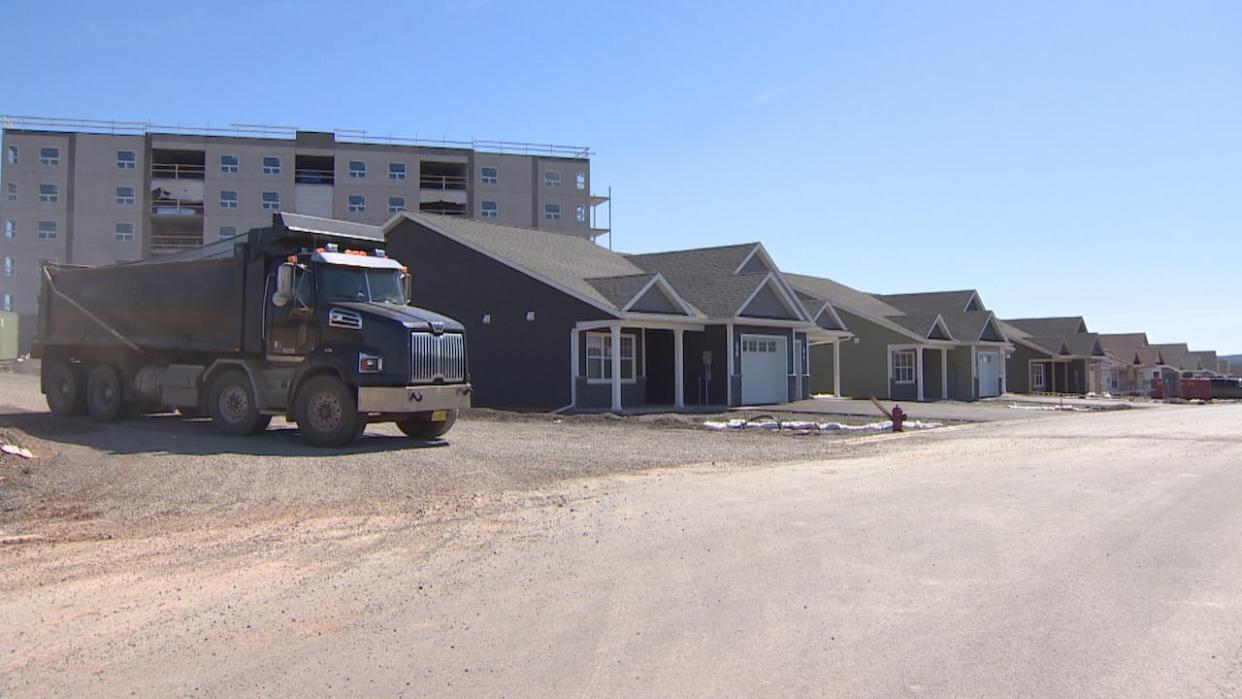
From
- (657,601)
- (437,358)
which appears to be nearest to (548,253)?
(437,358)

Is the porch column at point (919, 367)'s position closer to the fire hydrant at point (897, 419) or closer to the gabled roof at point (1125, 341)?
the fire hydrant at point (897, 419)

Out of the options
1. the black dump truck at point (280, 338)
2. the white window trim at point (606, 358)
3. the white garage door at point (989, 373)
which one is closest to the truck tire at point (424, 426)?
the black dump truck at point (280, 338)

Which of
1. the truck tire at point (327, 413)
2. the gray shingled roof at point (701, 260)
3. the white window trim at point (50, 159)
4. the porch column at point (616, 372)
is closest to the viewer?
the truck tire at point (327, 413)

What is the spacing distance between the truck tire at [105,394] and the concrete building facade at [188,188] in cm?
4266

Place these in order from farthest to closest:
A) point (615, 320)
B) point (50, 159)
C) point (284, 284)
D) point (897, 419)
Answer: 1. point (50, 159)
2. point (615, 320)
3. point (897, 419)
4. point (284, 284)

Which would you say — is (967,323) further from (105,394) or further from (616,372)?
(105,394)

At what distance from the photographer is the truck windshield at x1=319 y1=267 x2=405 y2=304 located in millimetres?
16172

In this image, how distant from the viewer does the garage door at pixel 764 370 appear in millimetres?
30594

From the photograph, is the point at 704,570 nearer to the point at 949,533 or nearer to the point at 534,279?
the point at 949,533

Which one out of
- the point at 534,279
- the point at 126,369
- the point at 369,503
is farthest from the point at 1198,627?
the point at 534,279

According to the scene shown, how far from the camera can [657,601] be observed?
6.59m

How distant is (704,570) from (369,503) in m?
4.74

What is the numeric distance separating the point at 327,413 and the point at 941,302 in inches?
1596

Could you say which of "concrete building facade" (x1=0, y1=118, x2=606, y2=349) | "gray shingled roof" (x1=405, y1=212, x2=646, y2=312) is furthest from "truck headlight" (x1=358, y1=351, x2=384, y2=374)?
"concrete building facade" (x1=0, y1=118, x2=606, y2=349)
